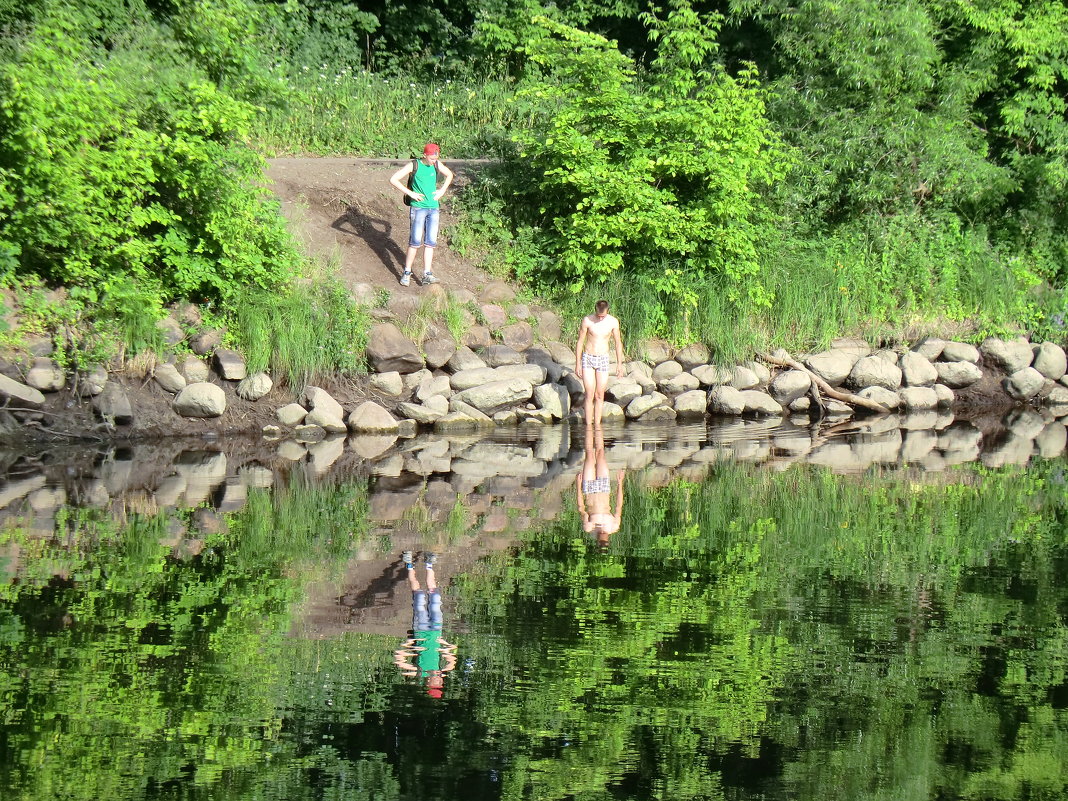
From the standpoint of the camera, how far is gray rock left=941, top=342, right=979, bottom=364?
2122 cm

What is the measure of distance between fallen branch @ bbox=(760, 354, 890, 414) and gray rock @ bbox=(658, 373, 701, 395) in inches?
58.8

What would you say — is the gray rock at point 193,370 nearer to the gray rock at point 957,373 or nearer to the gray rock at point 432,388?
the gray rock at point 432,388

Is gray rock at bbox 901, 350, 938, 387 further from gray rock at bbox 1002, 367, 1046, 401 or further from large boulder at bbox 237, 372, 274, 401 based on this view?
large boulder at bbox 237, 372, 274, 401

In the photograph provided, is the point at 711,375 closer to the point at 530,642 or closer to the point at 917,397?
the point at 917,397

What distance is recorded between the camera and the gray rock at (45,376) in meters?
15.5

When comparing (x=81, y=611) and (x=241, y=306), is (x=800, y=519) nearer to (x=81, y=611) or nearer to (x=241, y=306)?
(x=81, y=611)

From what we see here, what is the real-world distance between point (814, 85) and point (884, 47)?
1337mm

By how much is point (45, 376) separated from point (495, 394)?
5.81 m

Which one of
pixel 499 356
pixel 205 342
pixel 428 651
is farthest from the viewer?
pixel 499 356

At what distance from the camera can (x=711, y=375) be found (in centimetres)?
1975

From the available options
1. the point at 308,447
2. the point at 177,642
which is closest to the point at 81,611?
the point at 177,642

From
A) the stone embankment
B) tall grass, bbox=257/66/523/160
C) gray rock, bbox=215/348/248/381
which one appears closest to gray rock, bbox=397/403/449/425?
the stone embankment

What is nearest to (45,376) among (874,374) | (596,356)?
(596,356)

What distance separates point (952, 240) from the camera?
22.6 meters
